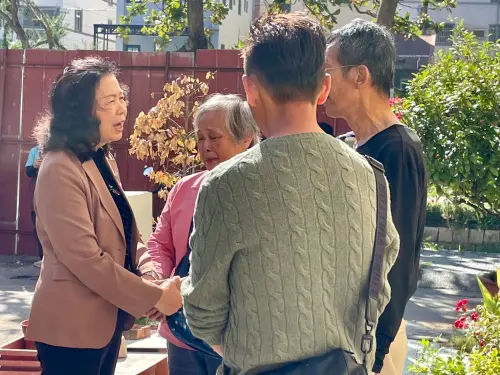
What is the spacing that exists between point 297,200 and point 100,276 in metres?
1.31

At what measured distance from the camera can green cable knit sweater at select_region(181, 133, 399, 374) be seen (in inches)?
79.7

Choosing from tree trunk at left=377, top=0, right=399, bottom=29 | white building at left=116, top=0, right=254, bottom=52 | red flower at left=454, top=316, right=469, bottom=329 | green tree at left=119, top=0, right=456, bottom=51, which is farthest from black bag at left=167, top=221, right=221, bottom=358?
white building at left=116, top=0, right=254, bottom=52

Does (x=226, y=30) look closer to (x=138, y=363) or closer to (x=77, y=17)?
(x=77, y=17)

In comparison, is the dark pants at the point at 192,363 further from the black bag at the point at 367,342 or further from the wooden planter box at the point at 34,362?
the black bag at the point at 367,342

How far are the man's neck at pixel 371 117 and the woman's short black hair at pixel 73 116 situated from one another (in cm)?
99

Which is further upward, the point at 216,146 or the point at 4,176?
the point at 216,146

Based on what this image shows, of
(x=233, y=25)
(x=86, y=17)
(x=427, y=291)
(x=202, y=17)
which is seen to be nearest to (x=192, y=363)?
(x=427, y=291)

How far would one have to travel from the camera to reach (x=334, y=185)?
6.82 ft

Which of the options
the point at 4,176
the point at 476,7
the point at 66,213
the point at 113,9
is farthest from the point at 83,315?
the point at 113,9

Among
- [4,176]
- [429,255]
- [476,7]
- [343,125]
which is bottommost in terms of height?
[429,255]

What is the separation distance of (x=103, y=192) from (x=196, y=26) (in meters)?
10.8

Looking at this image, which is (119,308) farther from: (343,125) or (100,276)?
(343,125)

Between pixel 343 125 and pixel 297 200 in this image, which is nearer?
pixel 297 200

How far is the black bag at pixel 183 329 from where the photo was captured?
3.14 metres
